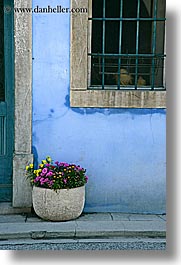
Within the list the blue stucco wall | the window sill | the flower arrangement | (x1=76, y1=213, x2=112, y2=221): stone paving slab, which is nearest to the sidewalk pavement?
(x1=76, y1=213, x2=112, y2=221): stone paving slab

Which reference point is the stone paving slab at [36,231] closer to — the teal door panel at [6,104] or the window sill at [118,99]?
the teal door panel at [6,104]

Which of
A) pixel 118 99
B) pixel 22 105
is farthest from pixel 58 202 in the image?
pixel 118 99

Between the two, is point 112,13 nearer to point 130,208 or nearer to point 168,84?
point 130,208

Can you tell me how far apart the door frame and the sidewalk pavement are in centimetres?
28

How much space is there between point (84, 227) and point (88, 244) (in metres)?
0.29

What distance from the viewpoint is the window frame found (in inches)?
174

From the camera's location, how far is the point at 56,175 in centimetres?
434

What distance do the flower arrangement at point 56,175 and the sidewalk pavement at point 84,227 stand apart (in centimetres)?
38

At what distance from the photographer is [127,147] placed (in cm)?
462

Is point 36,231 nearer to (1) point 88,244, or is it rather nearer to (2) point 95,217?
(1) point 88,244

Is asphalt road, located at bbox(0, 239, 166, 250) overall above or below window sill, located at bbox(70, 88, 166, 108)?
below

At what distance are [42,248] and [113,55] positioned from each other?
2083mm

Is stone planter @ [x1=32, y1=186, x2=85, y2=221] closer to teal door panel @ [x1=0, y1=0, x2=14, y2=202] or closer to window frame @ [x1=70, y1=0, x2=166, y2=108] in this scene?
teal door panel @ [x1=0, y1=0, x2=14, y2=202]

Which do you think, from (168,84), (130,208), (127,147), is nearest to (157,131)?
(127,147)
